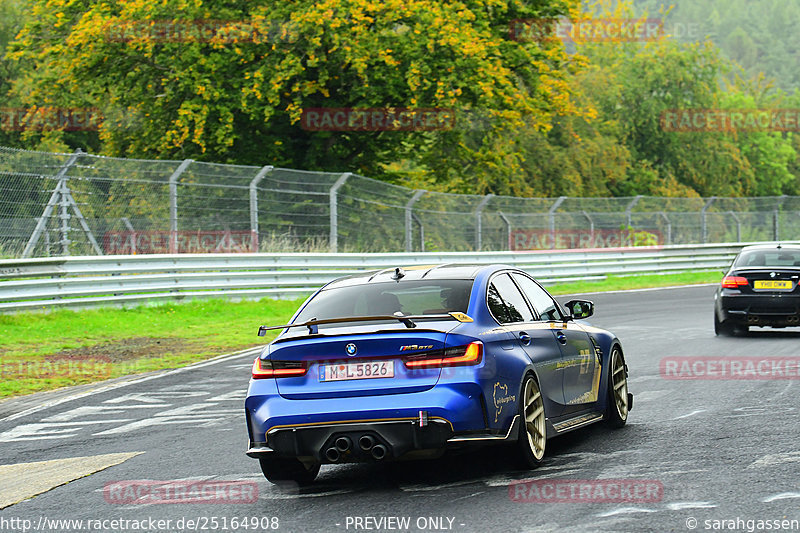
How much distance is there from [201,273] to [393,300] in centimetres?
1490

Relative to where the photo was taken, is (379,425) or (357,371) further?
(357,371)

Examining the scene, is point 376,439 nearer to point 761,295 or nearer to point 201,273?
point 761,295

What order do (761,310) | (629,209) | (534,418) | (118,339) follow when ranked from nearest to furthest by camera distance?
(534,418)
(761,310)
(118,339)
(629,209)

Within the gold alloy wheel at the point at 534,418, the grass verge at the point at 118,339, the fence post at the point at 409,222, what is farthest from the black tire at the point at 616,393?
the fence post at the point at 409,222

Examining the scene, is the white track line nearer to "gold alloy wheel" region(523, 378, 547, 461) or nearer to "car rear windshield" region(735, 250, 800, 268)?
"gold alloy wheel" region(523, 378, 547, 461)

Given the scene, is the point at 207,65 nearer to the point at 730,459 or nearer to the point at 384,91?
the point at 384,91

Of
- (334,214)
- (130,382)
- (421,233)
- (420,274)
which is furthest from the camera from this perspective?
(421,233)

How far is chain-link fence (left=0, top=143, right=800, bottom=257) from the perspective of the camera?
1938 centimetres

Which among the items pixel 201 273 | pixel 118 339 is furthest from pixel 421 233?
pixel 118 339

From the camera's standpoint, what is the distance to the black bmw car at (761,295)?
15984 millimetres
